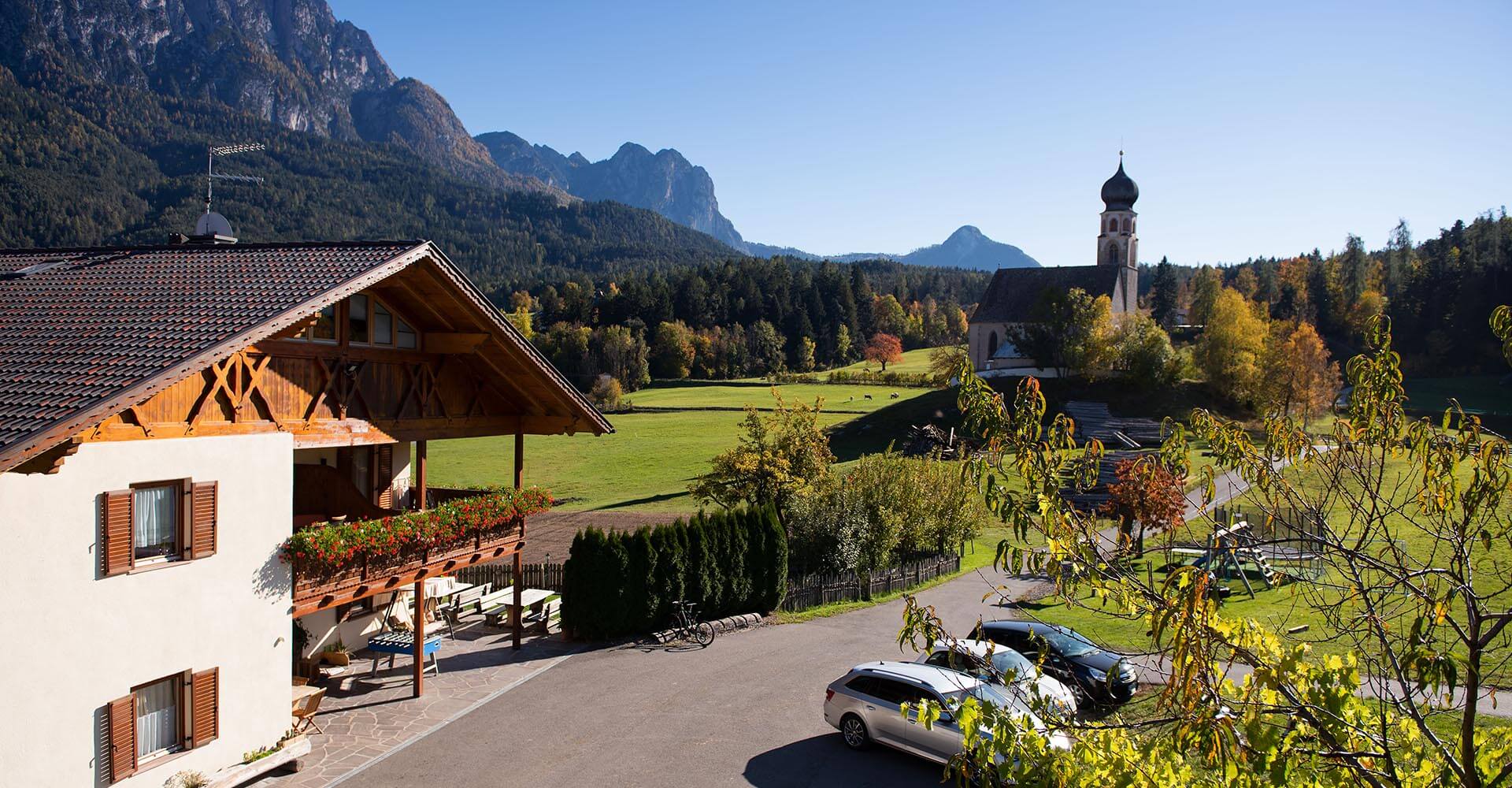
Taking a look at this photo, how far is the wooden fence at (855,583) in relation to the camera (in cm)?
2709

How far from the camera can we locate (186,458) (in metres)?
13.0

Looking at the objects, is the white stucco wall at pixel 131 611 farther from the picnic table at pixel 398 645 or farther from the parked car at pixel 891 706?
the parked car at pixel 891 706

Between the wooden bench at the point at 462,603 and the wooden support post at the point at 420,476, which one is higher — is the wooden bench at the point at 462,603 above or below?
below

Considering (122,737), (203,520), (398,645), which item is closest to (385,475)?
(398,645)

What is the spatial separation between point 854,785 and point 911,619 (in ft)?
31.7

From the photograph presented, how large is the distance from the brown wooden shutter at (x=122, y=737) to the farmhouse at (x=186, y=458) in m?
0.02

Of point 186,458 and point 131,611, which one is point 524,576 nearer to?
point 186,458

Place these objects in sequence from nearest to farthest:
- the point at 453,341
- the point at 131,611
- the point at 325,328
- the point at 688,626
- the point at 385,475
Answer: the point at 131,611 → the point at 325,328 → the point at 453,341 → the point at 385,475 → the point at 688,626

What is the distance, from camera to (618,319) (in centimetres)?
12338

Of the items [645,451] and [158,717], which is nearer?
[158,717]

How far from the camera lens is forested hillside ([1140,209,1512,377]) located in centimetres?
9225

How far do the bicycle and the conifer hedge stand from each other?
192mm

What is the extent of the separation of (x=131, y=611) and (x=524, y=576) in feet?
53.1

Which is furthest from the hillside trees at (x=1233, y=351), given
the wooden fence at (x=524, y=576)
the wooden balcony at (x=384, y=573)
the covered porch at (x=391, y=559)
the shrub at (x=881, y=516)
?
the wooden balcony at (x=384, y=573)
